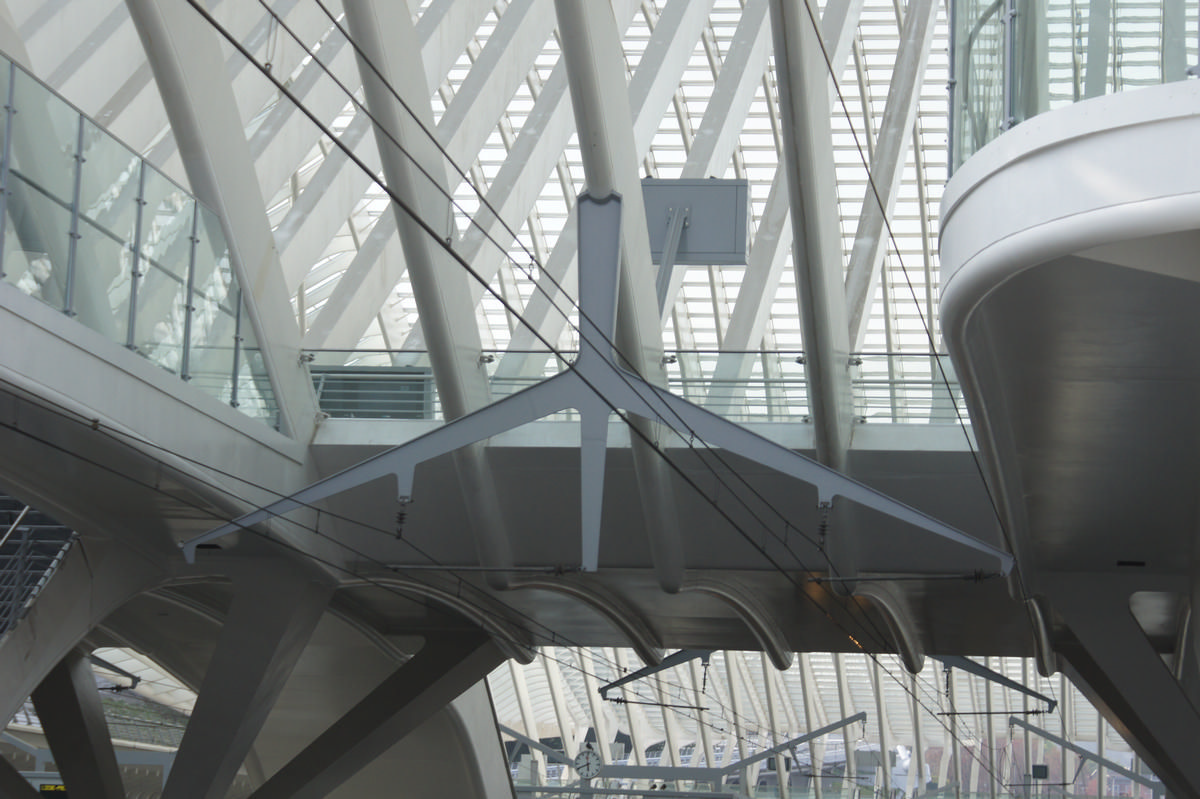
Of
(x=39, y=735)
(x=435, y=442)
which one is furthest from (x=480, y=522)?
(x=39, y=735)

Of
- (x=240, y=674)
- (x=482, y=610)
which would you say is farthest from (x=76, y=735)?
(x=482, y=610)

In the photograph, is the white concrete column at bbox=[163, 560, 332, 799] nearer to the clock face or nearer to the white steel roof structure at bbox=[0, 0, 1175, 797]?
the white steel roof structure at bbox=[0, 0, 1175, 797]

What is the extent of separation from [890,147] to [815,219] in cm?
855

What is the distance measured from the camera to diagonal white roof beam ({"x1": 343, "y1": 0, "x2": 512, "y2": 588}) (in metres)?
13.2

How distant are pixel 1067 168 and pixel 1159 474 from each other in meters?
4.71

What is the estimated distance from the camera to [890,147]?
21.4 m

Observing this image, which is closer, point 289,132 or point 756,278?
point 289,132

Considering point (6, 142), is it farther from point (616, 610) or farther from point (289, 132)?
point (616, 610)

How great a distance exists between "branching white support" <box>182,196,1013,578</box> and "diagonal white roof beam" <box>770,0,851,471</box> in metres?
2.05

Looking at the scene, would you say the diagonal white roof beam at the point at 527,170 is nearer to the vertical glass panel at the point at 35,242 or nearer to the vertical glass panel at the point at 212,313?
the vertical glass panel at the point at 212,313

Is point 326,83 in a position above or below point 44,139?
above

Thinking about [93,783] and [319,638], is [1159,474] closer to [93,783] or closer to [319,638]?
[319,638]

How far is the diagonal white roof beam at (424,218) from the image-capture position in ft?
43.2

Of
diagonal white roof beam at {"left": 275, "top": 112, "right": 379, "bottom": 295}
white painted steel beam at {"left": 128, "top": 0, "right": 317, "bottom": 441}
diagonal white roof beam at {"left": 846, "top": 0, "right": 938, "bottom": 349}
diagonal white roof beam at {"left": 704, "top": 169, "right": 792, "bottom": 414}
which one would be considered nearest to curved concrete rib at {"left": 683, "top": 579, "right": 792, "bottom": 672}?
diagonal white roof beam at {"left": 704, "top": 169, "right": 792, "bottom": 414}
